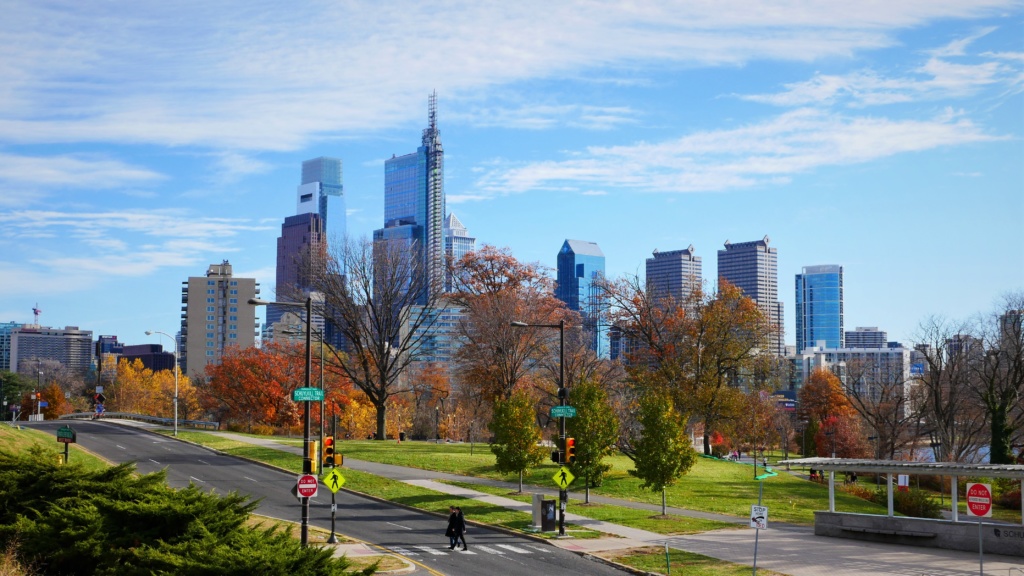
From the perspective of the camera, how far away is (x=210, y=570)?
16688 mm

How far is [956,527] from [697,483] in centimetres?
2027

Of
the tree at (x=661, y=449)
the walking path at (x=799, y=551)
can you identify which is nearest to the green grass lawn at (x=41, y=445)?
the walking path at (x=799, y=551)

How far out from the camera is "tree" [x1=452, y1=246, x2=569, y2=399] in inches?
2613

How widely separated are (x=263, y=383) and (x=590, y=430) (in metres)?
49.2

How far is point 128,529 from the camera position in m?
22.2

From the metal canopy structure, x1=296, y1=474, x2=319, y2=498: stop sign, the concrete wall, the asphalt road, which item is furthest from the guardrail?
the concrete wall

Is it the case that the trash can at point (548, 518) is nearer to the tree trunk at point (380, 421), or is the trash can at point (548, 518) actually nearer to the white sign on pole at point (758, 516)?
the white sign on pole at point (758, 516)

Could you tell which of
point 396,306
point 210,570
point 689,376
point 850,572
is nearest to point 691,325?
point 689,376

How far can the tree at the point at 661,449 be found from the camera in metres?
41.4

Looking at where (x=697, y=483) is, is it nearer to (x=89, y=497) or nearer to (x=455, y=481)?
(x=455, y=481)

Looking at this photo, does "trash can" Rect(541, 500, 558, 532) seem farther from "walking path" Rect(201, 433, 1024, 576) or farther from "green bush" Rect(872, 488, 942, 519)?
"green bush" Rect(872, 488, 942, 519)

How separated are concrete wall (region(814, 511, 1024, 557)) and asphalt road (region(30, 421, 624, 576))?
40.6 ft

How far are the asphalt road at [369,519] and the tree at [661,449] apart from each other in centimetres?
898

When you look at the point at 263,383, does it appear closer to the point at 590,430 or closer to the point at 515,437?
the point at 515,437
